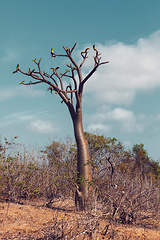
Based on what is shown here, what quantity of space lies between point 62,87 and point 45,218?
5777mm

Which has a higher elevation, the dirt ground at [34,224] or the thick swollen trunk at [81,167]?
the thick swollen trunk at [81,167]

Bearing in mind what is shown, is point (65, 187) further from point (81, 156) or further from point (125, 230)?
point (125, 230)

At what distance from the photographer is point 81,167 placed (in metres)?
9.85

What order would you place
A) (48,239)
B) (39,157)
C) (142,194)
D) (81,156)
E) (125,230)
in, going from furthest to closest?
(39,157) → (81,156) → (142,194) → (125,230) → (48,239)

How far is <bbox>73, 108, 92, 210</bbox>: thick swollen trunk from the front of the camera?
9.49 m

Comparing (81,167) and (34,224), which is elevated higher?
(81,167)

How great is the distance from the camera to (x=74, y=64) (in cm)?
1112

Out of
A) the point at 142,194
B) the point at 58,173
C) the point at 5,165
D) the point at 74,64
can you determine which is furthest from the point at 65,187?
the point at 74,64

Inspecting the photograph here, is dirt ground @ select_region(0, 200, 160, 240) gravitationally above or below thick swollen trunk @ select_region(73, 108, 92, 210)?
below

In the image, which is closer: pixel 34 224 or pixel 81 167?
pixel 34 224

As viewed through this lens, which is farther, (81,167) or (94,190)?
(81,167)

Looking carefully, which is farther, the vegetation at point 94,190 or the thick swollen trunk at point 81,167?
the thick swollen trunk at point 81,167

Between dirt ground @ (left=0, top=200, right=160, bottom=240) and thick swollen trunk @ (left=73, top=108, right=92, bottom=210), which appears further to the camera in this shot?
thick swollen trunk @ (left=73, top=108, right=92, bottom=210)

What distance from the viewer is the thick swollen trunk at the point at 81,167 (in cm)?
949
